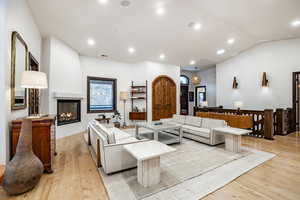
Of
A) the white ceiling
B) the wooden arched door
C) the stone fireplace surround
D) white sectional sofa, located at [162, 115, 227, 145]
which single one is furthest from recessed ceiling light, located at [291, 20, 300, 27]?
the stone fireplace surround

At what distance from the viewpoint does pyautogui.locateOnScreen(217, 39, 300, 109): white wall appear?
555 cm

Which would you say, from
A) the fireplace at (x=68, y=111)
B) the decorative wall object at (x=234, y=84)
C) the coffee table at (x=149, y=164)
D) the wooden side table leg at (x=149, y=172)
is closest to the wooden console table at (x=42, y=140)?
the coffee table at (x=149, y=164)

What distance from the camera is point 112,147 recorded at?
7.83 ft

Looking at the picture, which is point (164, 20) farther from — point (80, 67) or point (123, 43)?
point (80, 67)

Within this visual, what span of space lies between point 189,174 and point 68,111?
4.77 meters

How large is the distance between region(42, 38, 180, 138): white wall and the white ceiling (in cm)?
43

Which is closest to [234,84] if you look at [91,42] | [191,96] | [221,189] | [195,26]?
[191,96]

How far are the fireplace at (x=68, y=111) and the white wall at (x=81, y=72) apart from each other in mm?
202

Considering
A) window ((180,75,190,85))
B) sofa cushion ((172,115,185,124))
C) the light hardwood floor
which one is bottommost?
the light hardwood floor

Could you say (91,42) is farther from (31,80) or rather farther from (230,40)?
(230,40)

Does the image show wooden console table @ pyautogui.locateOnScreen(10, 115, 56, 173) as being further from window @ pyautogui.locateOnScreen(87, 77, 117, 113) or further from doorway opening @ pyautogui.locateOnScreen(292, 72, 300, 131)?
doorway opening @ pyautogui.locateOnScreen(292, 72, 300, 131)

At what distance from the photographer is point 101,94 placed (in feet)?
21.6

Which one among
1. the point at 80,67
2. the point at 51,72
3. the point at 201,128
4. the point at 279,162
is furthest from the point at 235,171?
the point at 80,67

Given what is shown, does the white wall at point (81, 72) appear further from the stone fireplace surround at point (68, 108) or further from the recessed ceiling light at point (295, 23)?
the recessed ceiling light at point (295, 23)
